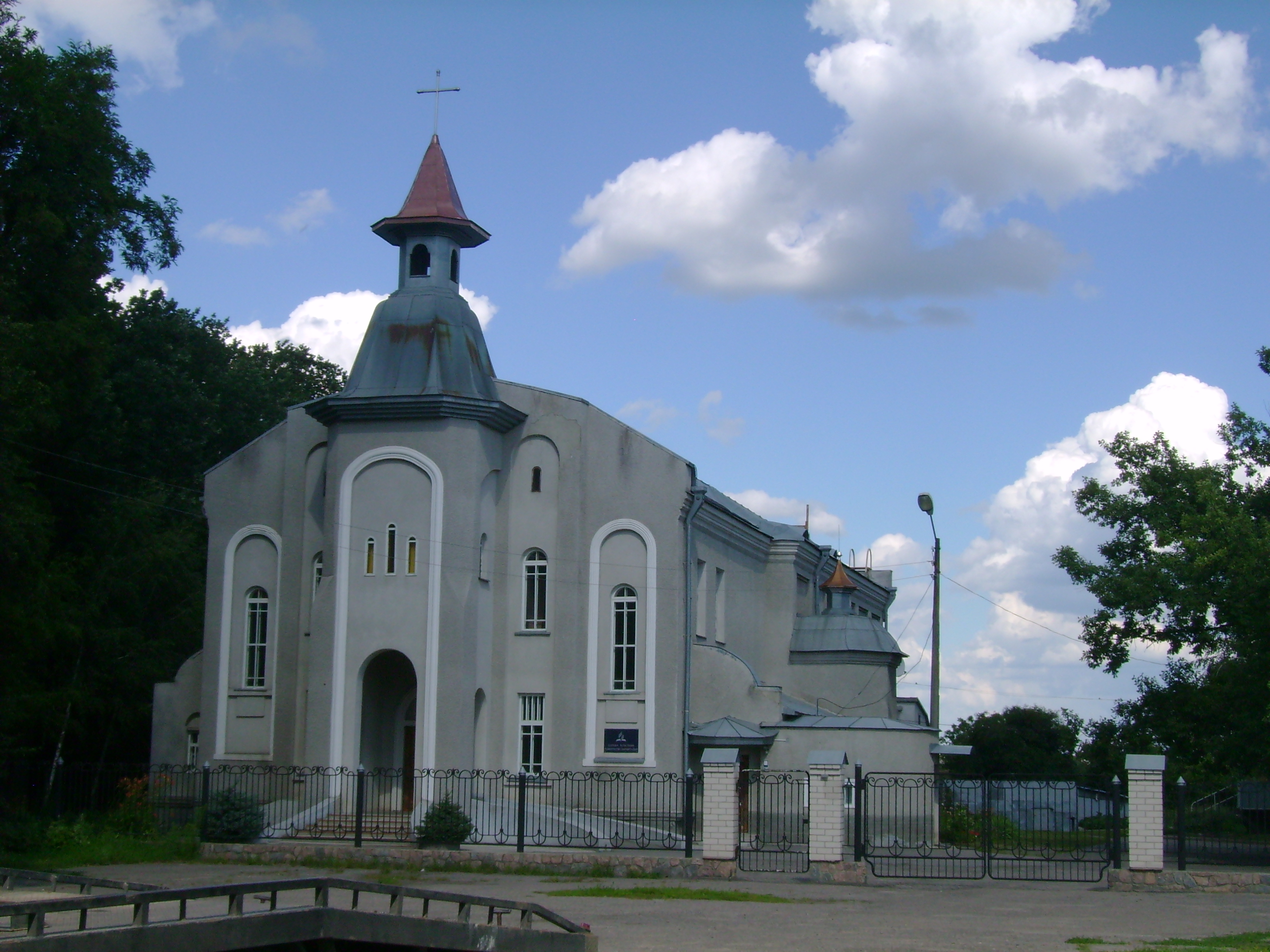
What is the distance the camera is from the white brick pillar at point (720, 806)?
22.2m

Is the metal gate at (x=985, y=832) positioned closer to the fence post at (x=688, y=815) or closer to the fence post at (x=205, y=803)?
the fence post at (x=688, y=815)

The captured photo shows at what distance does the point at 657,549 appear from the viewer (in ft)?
98.5

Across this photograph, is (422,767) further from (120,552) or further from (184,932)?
(184,932)

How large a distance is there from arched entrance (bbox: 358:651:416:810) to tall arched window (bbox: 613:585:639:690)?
433 centimetres

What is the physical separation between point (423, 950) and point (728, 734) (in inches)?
671

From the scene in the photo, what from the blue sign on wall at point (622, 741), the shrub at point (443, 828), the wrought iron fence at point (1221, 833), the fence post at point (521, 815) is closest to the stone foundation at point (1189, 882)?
the wrought iron fence at point (1221, 833)

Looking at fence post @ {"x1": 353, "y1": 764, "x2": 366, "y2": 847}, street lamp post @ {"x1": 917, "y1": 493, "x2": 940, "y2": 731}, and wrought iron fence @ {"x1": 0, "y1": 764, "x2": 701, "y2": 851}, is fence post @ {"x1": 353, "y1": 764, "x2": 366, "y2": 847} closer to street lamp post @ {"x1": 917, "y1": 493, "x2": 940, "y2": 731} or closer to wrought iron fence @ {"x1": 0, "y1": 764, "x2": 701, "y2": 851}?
wrought iron fence @ {"x1": 0, "y1": 764, "x2": 701, "y2": 851}

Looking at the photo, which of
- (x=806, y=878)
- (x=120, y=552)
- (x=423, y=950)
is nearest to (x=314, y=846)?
(x=806, y=878)

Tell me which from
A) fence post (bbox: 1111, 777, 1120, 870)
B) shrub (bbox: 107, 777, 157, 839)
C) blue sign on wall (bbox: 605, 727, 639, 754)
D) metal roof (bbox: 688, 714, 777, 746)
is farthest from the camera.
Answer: blue sign on wall (bbox: 605, 727, 639, 754)

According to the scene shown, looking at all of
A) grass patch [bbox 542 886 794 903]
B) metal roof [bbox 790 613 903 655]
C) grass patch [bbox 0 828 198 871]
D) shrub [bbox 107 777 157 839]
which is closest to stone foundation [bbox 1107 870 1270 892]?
grass patch [bbox 542 886 794 903]

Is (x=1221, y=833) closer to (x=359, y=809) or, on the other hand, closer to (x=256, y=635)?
(x=359, y=809)

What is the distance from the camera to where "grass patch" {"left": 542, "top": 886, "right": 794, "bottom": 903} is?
19297 mm

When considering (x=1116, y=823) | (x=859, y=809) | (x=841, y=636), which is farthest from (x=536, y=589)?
(x=1116, y=823)

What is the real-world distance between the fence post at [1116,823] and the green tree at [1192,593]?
511cm
